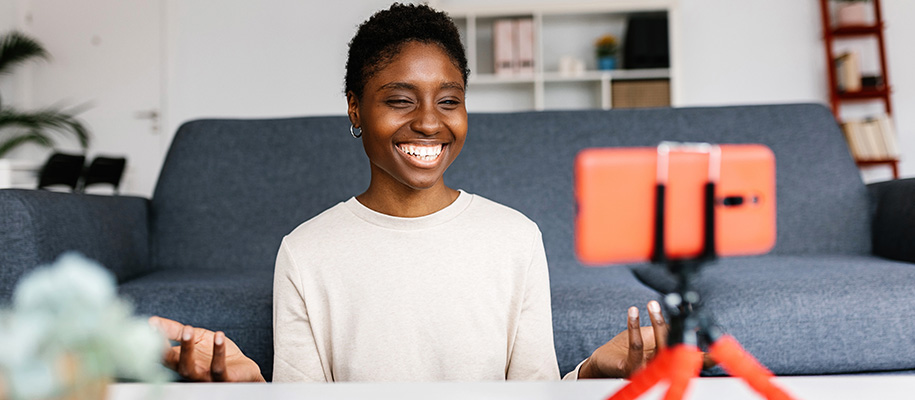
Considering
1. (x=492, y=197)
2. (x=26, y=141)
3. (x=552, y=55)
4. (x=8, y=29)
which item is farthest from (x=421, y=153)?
(x=8, y=29)

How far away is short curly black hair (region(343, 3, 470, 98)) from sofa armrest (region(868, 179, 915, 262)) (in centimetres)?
119

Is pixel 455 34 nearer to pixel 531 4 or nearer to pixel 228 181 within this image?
pixel 228 181

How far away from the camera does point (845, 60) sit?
360 cm

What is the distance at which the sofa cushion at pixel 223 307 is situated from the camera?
43.8 inches

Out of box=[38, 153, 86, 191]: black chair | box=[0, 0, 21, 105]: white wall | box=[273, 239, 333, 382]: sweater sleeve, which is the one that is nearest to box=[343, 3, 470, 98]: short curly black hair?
box=[273, 239, 333, 382]: sweater sleeve

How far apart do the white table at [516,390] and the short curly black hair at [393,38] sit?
A: 44 centimetres

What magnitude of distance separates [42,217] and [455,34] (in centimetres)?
85

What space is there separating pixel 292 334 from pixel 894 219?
1441 mm

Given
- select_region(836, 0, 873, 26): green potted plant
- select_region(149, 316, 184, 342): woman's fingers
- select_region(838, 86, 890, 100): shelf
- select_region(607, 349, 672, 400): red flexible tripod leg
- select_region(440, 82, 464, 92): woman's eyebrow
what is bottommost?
select_region(149, 316, 184, 342): woman's fingers

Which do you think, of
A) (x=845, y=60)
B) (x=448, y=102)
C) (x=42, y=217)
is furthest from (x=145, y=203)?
(x=845, y=60)

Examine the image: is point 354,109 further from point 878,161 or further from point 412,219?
point 878,161

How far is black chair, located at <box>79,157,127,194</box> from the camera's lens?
3812mm

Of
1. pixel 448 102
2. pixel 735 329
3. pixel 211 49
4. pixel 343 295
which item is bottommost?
pixel 735 329

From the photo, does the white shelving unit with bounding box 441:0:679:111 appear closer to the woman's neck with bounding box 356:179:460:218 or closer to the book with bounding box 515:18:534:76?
the book with bounding box 515:18:534:76
